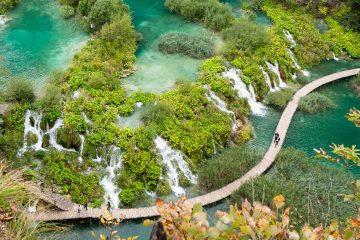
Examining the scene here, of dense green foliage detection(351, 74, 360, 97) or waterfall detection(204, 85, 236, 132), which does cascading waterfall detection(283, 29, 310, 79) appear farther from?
waterfall detection(204, 85, 236, 132)

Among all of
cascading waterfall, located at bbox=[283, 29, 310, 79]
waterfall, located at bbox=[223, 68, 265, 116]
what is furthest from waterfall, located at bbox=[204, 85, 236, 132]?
cascading waterfall, located at bbox=[283, 29, 310, 79]

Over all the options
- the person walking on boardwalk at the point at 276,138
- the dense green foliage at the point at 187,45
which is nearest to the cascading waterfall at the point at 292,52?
the dense green foliage at the point at 187,45

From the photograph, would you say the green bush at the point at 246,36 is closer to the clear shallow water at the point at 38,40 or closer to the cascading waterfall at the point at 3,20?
the clear shallow water at the point at 38,40

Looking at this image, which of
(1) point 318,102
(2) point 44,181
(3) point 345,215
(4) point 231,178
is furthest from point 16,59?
(3) point 345,215

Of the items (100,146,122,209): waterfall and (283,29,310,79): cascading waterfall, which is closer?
(100,146,122,209): waterfall

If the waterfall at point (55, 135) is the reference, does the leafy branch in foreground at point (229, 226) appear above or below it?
above

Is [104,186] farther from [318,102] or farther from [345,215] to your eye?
[318,102]
